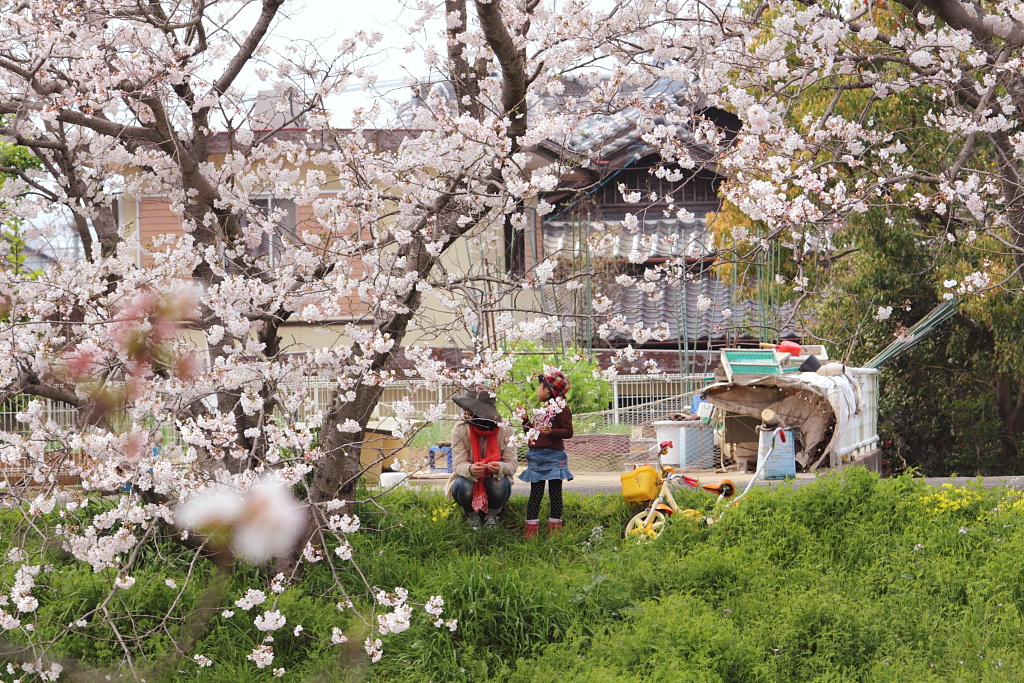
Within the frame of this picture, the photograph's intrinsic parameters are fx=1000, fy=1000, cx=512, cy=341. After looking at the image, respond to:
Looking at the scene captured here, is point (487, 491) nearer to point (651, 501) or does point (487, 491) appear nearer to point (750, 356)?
point (651, 501)

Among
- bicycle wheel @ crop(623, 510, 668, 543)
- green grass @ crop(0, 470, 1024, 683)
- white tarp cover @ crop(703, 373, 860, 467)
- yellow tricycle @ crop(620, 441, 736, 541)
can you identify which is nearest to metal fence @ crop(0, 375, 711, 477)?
white tarp cover @ crop(703, 373, 860, 467)

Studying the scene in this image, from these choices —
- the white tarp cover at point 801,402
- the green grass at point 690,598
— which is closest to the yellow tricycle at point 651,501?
the green grass at point 690,598

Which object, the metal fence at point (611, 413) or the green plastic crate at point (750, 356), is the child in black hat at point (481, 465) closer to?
the metal fence at point (611, 413)

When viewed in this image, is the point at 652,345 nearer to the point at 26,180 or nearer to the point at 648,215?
the point at 648,215

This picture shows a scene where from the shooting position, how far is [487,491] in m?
7.06

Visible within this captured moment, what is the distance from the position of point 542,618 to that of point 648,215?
34.2 feet

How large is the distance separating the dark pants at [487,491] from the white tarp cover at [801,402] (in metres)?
2.80

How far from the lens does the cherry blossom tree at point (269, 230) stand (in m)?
5.00

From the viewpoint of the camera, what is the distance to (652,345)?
14.4 m

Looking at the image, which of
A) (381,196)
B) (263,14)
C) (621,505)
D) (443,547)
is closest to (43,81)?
(263,14)

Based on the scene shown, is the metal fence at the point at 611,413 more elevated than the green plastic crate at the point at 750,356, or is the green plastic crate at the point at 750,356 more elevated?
the green plastic crate at the point at 750,356

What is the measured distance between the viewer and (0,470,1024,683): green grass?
522cm

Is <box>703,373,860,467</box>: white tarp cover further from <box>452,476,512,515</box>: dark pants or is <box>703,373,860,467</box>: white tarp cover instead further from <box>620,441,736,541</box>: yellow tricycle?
<box>452,476,512,515</box>: dark pants

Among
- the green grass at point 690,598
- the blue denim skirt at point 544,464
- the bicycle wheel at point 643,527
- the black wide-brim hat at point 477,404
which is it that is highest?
the black wide-brim hat at point 477,404
